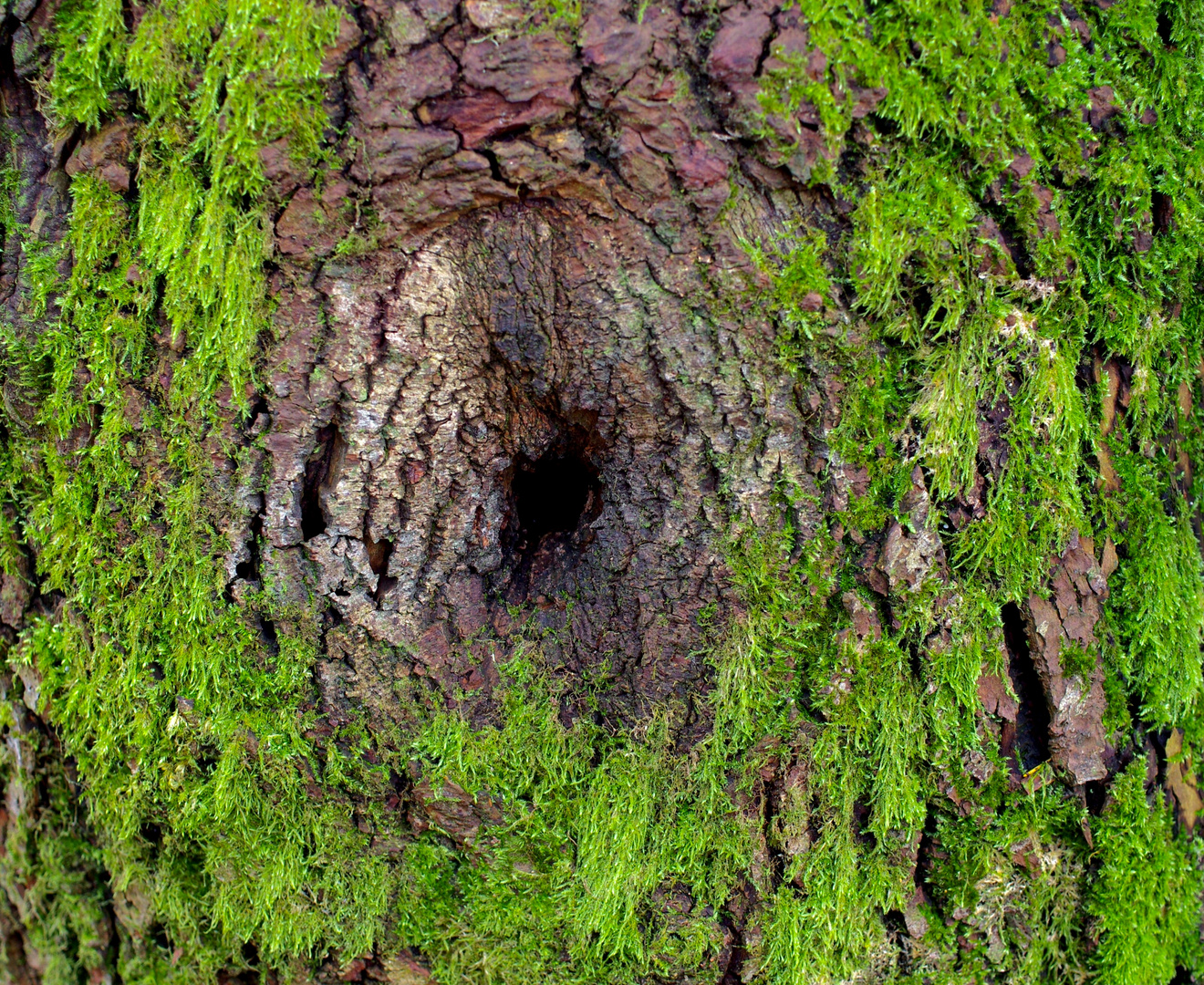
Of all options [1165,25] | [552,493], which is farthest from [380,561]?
[1165,25]

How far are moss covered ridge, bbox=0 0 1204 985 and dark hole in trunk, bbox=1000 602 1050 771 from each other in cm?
4

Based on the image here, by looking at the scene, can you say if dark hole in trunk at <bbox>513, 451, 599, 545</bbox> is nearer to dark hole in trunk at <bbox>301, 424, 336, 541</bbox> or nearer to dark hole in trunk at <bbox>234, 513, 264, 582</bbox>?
dark hole in trunk at <bbox>301, 424, 336, 541</bbox>

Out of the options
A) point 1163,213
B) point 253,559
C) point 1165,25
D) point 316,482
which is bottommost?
point 253,559

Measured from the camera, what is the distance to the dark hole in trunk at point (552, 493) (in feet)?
6.40

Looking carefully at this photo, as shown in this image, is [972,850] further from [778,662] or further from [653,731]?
[653,731]

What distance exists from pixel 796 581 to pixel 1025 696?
24.1 inches

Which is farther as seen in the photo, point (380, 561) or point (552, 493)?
point (552, 493)

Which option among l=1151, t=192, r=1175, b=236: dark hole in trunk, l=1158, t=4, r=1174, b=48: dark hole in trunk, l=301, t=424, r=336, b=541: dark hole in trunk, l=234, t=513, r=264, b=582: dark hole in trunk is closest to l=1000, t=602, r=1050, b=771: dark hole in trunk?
l=1151, t=192, r=1175, b=236: dark hole in trunk

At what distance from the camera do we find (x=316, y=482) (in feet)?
5.74

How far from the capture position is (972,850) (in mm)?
1761

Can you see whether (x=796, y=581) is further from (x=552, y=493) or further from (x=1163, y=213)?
(x=1163, y=213)

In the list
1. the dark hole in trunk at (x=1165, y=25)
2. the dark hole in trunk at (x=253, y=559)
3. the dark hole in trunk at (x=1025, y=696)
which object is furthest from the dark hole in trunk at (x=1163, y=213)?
the dark hole in trunk at (x=253, y=559)

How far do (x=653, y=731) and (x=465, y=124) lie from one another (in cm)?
138

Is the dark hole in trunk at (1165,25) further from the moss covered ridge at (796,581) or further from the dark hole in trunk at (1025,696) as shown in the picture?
the dark hole in trunk at (1025,696)
